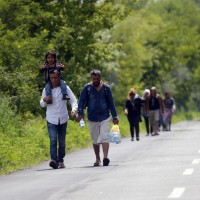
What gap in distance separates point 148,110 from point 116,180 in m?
23.0

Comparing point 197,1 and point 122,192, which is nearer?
point 122,192

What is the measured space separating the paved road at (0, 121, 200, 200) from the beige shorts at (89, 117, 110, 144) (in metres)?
0.51

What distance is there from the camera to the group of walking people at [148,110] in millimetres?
33719

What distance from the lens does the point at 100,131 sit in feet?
64.0

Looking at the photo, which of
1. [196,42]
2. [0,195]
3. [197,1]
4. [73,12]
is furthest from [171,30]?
[0,195]

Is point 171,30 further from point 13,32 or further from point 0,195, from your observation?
point 0,195

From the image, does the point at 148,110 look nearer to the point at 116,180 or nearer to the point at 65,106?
the point at 65,106

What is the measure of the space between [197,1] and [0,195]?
382ft

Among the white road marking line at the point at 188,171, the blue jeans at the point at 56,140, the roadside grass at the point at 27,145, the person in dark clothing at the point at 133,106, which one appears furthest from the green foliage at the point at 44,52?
the white road marking line at the point at 188,171

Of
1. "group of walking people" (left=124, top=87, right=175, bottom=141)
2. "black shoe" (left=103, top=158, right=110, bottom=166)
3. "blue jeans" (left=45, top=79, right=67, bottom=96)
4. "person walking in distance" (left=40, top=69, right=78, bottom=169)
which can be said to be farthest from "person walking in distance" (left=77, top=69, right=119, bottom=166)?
"group of walking people" (left=124, top=87, right=175, bottom=141)

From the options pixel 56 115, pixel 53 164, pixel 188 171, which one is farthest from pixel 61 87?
pixel 188 171

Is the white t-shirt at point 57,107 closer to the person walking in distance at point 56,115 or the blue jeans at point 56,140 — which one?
the person walking in distance at point 56,115

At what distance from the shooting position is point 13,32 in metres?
30.4

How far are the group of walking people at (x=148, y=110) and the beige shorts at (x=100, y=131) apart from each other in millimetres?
13000
